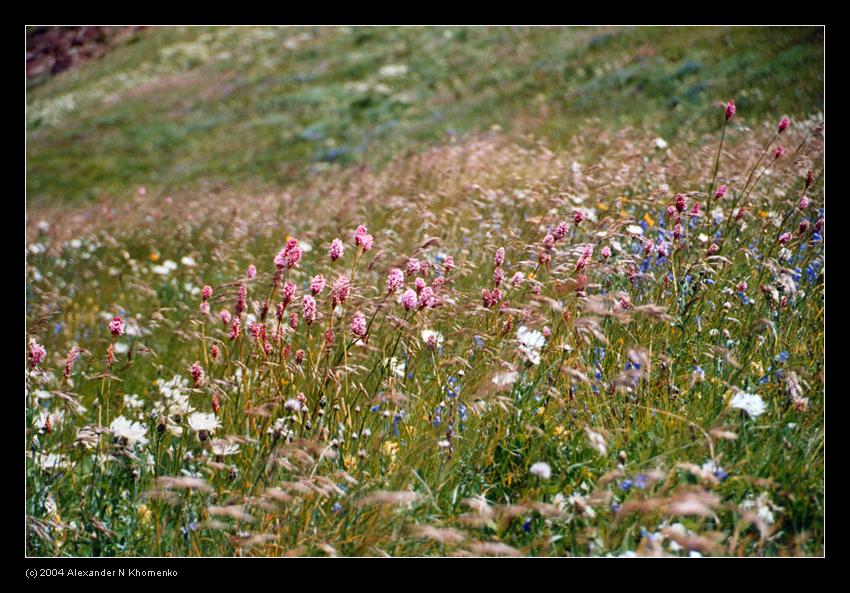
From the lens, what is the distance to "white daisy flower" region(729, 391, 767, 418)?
7.50ft

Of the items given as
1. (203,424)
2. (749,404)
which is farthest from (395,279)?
(749,404)

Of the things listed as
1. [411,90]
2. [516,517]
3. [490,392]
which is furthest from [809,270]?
[411,90]

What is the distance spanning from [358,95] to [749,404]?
56.8 ft

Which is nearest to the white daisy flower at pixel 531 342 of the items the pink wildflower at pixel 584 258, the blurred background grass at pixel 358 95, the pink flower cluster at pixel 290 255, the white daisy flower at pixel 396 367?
the pink wildflower at pixel 584 258

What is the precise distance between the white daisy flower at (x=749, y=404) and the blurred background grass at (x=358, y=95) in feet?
14.8

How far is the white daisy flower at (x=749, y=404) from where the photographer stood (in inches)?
90.0

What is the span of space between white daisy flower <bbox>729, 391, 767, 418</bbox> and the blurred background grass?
177 inches

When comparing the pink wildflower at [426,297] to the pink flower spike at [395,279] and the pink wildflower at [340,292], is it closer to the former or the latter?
the pink flower spike at [395,279]

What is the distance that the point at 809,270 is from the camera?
332cm

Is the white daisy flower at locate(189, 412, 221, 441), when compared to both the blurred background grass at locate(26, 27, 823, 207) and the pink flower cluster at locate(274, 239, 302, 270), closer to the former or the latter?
the pink flower cluster at locate(274, 239, 302, 270)

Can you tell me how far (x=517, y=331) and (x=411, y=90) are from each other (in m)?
15.7

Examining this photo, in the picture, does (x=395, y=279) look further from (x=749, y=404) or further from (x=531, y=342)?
Result: (x=749, y=404)

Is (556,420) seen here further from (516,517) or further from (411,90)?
(411,90)

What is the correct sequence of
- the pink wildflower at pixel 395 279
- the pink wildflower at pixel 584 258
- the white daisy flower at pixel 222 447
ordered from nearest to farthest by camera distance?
the white daisy flower at pixel 222 447 → the pink wildflower at pixel 395 279 → the pink wildflower at pixel 584 258
